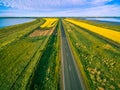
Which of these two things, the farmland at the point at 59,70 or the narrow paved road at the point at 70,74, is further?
the farmland at the point at 59,70

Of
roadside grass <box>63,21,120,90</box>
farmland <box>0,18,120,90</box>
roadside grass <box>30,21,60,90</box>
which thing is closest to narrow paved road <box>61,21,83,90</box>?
farmland <box>0,18,120,90</box>

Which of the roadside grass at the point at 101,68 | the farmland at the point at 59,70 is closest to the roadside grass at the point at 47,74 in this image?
the farmland at the point at 59,70

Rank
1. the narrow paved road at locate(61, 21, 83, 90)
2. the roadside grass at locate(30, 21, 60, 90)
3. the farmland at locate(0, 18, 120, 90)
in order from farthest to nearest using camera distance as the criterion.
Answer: the farmland at locate(0, 18, 120, 90), the roadside grass at locate(30, 21, 60, 90), the narrow paved road at locate(61, 21, 83, 90)

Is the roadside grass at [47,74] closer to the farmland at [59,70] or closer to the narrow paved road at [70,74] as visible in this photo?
the farmland at [59,70]

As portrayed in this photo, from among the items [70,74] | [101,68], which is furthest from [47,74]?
[101,68]

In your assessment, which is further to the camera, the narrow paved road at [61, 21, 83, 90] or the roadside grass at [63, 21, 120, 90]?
the roadside grass at [63, 21, 120, 90]

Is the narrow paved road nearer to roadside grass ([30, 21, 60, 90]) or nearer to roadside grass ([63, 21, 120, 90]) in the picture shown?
roadside grass ([30, 21, 60, 90])

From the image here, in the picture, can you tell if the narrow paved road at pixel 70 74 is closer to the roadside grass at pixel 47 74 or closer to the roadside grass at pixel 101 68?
the roadside grass at pixel 47 74

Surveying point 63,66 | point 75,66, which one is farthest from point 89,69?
point 63,66

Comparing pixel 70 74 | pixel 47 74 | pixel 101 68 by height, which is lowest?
pixel 101 68

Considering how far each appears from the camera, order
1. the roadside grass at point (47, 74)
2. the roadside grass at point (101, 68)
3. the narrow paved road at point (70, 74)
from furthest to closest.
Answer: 1. the roadside grass at point (101, 68)
2. the roadside grass at point (47, 74)
3. the narrow paved road at point (70, 74)

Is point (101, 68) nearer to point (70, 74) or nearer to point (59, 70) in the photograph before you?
point (70, 74)

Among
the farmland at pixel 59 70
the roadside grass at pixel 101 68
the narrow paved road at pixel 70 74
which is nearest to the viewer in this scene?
the narrow paved road at pixel 70 74

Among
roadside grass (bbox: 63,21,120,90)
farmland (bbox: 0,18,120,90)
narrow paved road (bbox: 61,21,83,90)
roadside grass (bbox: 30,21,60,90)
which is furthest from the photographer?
roadside grass (bbox: 63,21,120,90)
